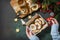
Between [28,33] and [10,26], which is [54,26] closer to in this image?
[28,33]

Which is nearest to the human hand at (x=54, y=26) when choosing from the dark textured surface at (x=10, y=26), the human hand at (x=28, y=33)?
the dark textured surface at (x=10, y=26)

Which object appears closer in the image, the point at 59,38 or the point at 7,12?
Answer: the point at 59,38

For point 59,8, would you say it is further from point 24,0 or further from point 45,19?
point 24,0

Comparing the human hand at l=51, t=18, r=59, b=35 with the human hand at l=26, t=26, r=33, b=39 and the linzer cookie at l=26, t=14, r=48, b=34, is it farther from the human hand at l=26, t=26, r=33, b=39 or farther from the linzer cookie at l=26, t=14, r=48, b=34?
the human hand at l=26, t=26, r=33, b=39

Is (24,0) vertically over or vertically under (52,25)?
over

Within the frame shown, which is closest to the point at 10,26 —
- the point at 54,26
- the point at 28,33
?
the point at 28,33

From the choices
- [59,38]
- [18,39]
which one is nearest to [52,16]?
[59,38]

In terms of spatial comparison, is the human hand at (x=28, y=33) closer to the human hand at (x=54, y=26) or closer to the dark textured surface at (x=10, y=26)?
the dark textured surface at (x=10, y=26)

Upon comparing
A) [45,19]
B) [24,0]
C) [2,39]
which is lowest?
[2,39]
